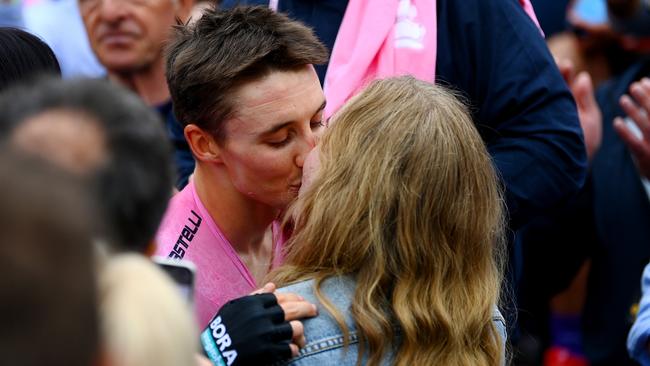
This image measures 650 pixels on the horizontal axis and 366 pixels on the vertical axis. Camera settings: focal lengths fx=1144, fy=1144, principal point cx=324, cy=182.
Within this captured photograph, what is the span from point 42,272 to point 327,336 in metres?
1.15

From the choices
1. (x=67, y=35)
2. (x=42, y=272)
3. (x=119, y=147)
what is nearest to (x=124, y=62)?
(x=67, y=35)

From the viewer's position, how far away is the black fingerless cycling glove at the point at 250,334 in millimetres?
2049

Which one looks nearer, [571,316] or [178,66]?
[178,66]

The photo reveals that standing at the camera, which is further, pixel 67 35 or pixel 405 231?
pixel 67 35

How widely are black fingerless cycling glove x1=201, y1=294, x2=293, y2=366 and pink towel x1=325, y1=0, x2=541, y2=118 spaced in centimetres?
92

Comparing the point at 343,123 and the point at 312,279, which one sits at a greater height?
the point at 343,123

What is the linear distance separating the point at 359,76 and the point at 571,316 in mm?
2953

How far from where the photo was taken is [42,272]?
1088mm

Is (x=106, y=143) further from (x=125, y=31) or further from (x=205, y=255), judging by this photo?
(x=125, y=31)

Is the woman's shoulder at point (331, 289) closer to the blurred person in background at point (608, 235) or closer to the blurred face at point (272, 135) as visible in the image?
the blurred face at point (272, 135)

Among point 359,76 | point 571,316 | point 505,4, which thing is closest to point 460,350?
point 359,76

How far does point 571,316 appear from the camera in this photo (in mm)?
5496

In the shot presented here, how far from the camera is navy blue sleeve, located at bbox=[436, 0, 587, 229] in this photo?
3.06 m

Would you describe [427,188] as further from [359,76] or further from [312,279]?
[359,76]
